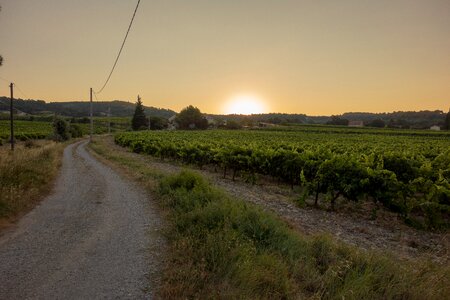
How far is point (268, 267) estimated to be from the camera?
17.4 feet

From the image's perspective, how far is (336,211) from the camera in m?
12.7

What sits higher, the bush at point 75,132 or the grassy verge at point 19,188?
the grassy verge at point 19,188

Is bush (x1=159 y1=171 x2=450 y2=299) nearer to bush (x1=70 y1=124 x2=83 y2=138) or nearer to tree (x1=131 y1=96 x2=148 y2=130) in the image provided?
bush (x1=70 y1=124 x2=83 y2=138)

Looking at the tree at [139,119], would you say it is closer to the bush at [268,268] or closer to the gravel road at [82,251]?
the gravel road at [82,251]

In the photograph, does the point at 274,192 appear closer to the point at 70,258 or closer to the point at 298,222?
the point at 298,222

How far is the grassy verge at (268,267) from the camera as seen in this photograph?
4789 mm

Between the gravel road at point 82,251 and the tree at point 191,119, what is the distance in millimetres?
100095

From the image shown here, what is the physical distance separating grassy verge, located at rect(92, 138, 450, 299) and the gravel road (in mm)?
518

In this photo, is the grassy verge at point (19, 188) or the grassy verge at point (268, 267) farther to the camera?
the grassy verge at point (19, 188)

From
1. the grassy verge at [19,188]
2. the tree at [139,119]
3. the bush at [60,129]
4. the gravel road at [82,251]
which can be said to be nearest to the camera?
the gravel road at [82,251]

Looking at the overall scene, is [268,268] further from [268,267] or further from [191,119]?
[191,119]

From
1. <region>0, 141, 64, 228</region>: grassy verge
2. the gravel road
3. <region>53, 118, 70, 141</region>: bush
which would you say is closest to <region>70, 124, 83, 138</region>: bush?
<region>53, 118, 70, 141</region>: bush

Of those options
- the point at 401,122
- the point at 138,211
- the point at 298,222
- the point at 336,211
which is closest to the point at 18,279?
the point at 138,211

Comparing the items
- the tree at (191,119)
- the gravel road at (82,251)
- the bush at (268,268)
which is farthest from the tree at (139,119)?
the bush at (268,268)
